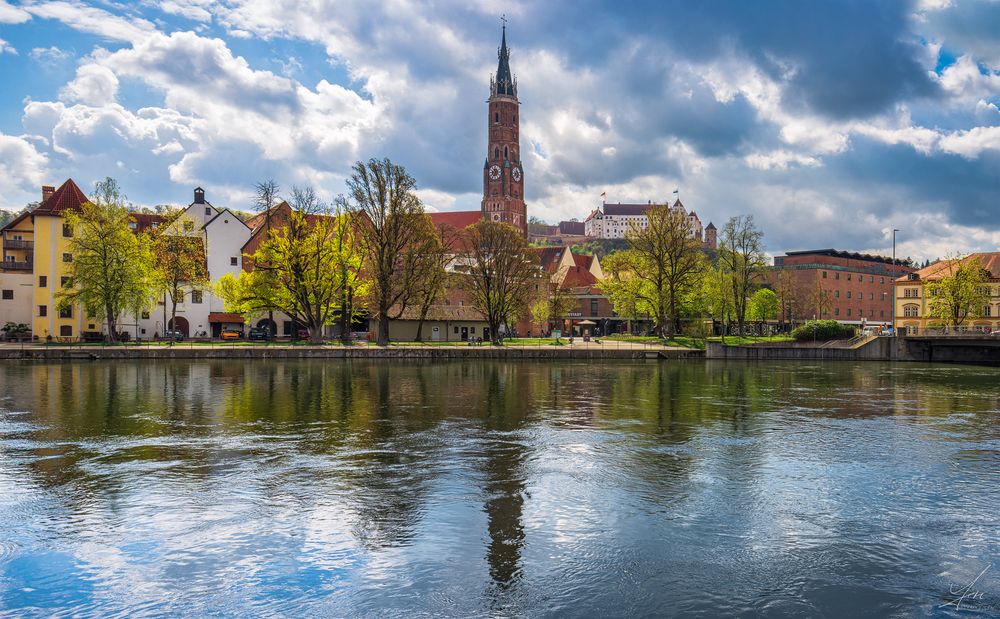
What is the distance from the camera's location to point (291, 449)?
21250 millimetres

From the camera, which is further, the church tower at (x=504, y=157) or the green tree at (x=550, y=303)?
the church tower at (x=504, y=157)

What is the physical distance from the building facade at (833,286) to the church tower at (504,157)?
58.6 metres

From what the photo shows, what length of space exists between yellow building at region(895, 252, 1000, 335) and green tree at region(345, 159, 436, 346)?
56651 millimetres

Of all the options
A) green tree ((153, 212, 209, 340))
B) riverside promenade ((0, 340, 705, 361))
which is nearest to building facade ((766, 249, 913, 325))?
riverside promenade ((0, 340, 705, 361))

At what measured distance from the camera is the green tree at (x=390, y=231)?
2702 inches

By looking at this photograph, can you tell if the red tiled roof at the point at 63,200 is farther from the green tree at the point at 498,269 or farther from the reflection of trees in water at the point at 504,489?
the reflection of trees in water at the point at 504,489

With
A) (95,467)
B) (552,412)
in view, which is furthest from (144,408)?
(552,412)

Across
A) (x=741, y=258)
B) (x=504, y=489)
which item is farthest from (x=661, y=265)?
(x=504, y=489)

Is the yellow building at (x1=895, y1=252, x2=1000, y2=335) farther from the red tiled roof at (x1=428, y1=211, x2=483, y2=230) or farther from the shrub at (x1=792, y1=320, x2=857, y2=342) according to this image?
the red tiled roof at (x1=428, y1=211, x2=483, y2=230)

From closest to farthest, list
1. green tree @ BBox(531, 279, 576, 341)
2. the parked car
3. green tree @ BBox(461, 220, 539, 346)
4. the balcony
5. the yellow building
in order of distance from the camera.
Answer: green tree @ BBox(461, 220, 539, 346)
the balcony
the parked car
the yellow building
green tree @ BBox(531, 279, 576, 341)

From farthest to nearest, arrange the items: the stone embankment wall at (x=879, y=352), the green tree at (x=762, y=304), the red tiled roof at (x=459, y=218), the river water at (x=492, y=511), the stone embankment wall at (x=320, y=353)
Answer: the red tiled roof at (x=459, y=218)
the green tree at (x=762, y=304)
the stone embankment wall at (x=879, y=352)
the stone embankment wall at (x=320, y=353)
the river water at (x=492, y=511)

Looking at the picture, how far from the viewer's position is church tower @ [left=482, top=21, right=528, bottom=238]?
16075cm
